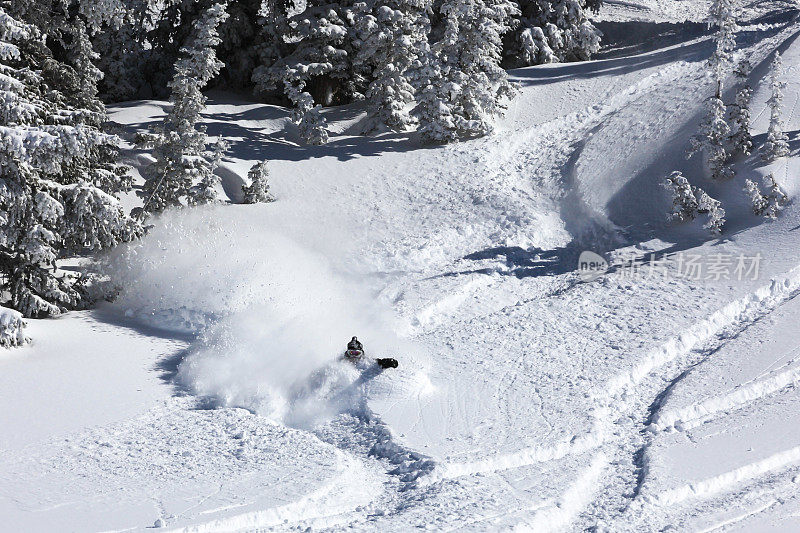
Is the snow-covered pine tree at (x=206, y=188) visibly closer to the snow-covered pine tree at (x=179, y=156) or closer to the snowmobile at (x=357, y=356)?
the snow-covered pine tree at (x=179, y=156)

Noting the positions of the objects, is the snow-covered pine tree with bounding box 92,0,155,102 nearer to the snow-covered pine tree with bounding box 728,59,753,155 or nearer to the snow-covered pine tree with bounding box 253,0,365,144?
the snow-covered pine tree with bounding box 253,0,365,144

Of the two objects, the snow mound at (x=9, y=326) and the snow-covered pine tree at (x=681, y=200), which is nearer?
→ the snow mound at (x=9, y=326)

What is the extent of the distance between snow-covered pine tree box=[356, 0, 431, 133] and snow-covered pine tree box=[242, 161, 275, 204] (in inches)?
226

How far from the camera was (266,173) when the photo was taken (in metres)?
28.5

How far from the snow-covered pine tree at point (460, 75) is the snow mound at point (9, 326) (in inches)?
617

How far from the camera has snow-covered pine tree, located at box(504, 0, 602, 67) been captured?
3725 cm

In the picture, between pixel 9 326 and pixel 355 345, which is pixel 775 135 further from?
pixel 9 326

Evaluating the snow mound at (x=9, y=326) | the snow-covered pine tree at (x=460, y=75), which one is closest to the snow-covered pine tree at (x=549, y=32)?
the snow-covered pine tree at (x=460, y=75)

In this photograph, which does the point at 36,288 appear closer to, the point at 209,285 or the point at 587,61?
the point at 209,285

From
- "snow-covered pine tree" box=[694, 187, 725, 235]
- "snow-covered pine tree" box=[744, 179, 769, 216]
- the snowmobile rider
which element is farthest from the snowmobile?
"snow-covered pine tree" box=[744, 179, 769, 216]

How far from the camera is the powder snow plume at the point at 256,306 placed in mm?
20062

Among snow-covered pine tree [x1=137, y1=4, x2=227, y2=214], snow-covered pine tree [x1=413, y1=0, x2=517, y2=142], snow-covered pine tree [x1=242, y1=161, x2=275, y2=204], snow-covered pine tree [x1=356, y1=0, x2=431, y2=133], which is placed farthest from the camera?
snow-covered pine tree [x1=356, y1=0, x2=431, y2=133]

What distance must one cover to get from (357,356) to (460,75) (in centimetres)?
1402

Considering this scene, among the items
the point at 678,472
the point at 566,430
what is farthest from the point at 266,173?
the point at 678,472
